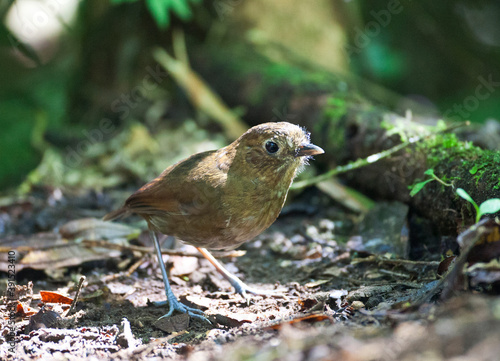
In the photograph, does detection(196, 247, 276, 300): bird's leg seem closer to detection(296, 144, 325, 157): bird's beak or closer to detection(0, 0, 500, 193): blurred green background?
detection(296, 144, 325, 157): bird's beak

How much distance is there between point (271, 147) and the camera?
3.50 metres

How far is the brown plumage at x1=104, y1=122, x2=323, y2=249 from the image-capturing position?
343 centimetres

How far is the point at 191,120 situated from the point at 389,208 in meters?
4.15

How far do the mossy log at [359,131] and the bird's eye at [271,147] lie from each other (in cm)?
126

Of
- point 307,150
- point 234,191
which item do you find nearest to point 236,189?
point 234,191

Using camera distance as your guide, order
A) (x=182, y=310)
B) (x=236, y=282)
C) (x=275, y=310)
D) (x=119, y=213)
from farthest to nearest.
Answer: (x=119, y=213)
(x=236, y=282)
(x=182, y=310)
(x=275, y=310)

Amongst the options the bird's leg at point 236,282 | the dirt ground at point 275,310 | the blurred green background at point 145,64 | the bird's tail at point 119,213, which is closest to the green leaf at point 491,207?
the dirt ground at point 275,310

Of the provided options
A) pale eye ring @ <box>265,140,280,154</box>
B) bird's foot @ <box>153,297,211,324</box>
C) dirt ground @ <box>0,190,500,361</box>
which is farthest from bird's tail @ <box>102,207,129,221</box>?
pale eye ring @ <box>265,140,280,154</box>

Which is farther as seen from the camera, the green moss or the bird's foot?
the bird's foot

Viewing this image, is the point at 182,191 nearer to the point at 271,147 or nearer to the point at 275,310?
the point at 271,147

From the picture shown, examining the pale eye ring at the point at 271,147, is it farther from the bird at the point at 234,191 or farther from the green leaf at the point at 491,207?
the green leaf at the point at 491,207

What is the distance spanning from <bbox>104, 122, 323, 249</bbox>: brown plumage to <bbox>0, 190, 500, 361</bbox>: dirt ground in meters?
0.53

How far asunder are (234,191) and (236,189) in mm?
21

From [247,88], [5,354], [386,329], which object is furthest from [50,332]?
[247,88]
